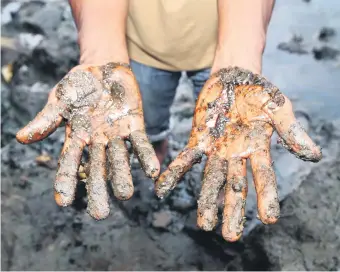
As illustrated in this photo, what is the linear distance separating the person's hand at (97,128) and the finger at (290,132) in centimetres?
45

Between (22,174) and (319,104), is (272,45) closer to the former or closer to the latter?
(319,104)

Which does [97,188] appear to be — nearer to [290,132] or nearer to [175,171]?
[175,171]

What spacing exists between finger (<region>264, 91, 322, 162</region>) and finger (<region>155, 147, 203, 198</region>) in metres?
0.31

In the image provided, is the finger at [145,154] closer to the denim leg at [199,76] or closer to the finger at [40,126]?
the finger at [40,126]

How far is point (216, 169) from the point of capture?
6.05 ft

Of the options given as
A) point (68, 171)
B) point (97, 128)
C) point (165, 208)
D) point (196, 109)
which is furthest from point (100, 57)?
point (165, 208)

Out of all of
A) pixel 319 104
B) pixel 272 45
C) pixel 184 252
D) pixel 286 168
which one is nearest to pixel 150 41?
pixel 184 252

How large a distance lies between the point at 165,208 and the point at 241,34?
1407mm

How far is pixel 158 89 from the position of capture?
276 cm

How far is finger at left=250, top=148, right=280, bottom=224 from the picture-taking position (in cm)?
167

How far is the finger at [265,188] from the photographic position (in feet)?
5.48

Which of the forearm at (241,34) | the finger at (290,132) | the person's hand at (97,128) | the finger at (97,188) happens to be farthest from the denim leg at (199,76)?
the finger at (97,188)

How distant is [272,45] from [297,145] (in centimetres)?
275

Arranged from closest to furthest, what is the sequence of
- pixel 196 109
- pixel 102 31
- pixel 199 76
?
pixel 196 109 < pixel 102 31 < pixel 199 76
